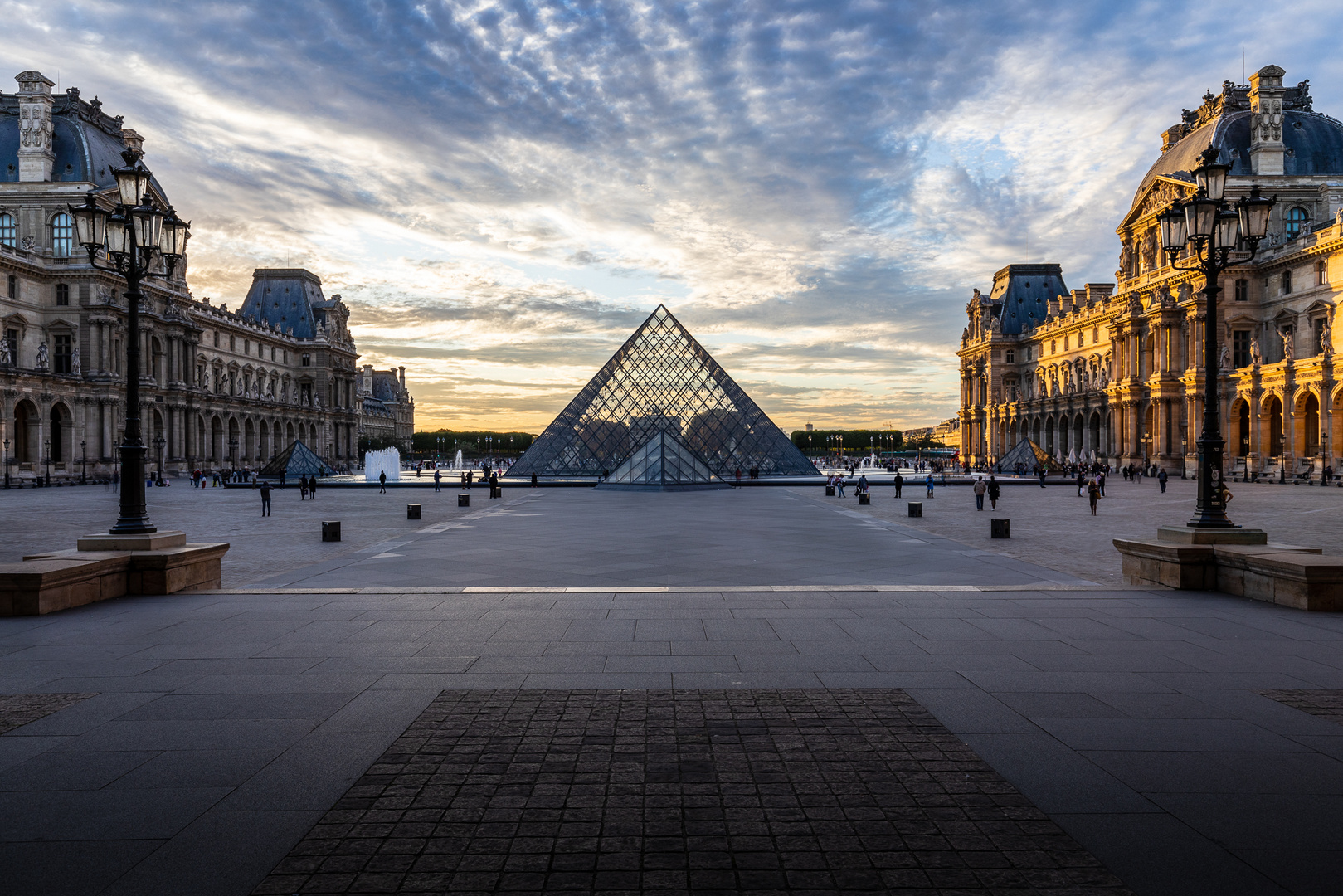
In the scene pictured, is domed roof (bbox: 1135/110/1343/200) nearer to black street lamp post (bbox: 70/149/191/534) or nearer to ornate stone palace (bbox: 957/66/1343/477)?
ornate stone palace (bbox: 957/66/1343/477)

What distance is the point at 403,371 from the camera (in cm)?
16088

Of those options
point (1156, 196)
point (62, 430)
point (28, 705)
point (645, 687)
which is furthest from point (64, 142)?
point (1156, 196)

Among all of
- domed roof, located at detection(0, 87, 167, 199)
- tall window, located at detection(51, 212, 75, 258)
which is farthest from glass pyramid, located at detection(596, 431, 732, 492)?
domed roof, located at detection(0, 87, 167, 199)

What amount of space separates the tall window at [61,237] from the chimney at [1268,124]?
75359 mm

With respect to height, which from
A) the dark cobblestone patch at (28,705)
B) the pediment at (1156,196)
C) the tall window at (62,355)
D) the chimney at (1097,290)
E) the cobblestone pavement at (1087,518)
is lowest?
the cobblestone pavement at (1087,518)

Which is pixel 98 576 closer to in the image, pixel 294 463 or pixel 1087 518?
pixel 1087 518

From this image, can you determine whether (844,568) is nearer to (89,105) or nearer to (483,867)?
(483,867)

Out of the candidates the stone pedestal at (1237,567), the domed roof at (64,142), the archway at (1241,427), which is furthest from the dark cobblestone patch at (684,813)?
the domed roof at (64,142)

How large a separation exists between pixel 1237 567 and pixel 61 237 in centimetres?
6359

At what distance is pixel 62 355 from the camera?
4809 cm

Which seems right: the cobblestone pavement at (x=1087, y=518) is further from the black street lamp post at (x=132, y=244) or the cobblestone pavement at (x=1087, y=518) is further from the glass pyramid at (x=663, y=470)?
the black street lamp post at (x=132, y=244)

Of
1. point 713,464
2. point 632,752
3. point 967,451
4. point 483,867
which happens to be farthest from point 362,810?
point 967,451

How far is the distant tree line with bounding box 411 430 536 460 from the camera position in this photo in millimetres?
126375

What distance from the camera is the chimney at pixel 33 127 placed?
4897 cm
